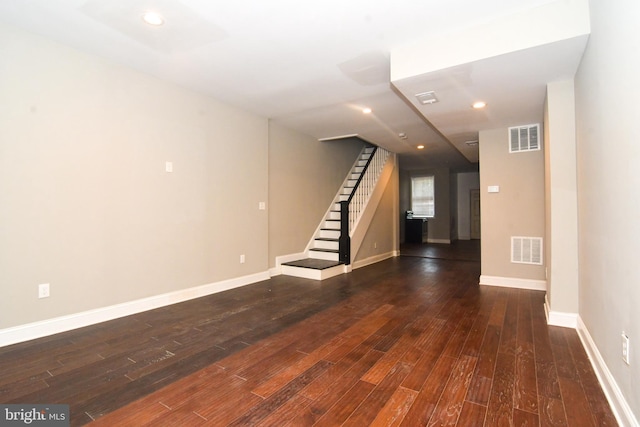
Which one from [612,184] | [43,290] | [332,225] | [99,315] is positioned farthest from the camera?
[332,225]

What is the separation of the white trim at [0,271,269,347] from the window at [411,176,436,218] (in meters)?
8.93

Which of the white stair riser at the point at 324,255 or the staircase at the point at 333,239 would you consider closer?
the staircase at the point at 333,239

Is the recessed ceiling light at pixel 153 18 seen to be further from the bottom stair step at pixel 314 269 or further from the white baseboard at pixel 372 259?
the white baseboard at pixel 372 259

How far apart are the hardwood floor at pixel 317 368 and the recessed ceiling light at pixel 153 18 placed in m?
2.69

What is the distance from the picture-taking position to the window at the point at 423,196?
11.6 m

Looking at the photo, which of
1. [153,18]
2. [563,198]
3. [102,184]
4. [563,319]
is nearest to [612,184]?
[563,198]

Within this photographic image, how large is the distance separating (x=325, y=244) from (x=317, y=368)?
13.7 ft

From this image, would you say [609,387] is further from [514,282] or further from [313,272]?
[313,272]

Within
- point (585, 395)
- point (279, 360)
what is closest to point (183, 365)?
point (279, 360)

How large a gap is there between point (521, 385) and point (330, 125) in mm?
4575

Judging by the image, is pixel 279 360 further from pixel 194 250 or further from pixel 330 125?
pixel 330 125

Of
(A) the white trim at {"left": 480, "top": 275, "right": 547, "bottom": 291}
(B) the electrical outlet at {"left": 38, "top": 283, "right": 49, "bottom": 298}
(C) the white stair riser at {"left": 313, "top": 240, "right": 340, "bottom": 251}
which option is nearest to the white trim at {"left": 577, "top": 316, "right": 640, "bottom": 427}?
(A) the white trim at {"left": 480, "top": 275, "right": 547, "bottom": 291}

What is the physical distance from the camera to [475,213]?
11867 mm

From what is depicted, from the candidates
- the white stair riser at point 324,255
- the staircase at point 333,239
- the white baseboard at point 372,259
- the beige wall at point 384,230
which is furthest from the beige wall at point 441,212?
the white stair riser at point 324,255
